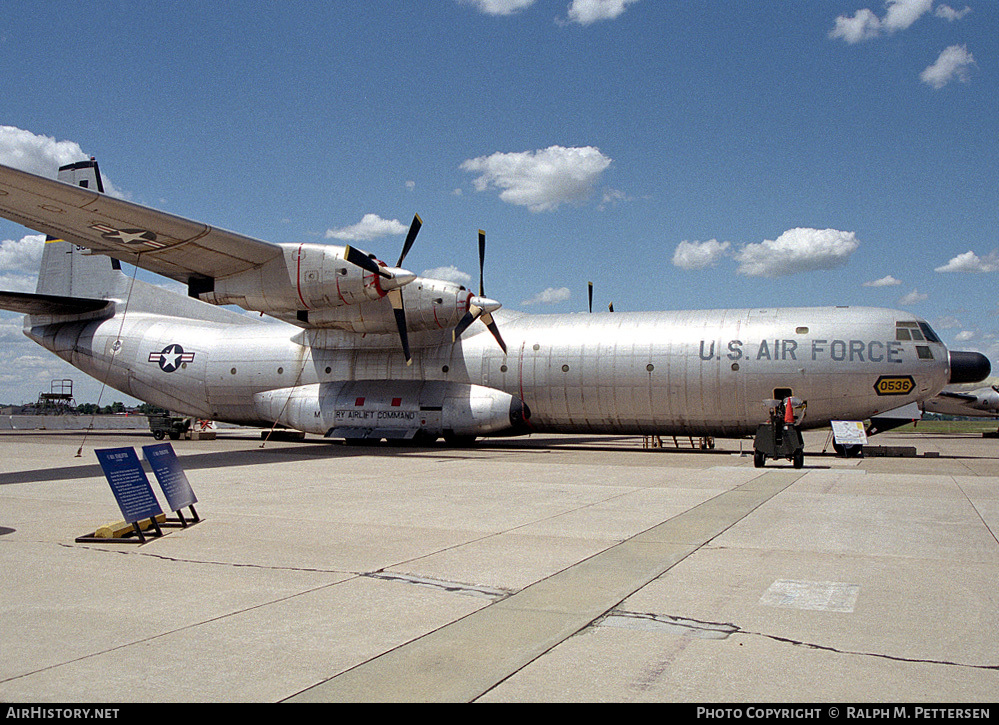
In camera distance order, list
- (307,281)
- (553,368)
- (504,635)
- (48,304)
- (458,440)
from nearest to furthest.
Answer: (504,635) < (307,281) < (553,368) < (458,440) < (48,304)

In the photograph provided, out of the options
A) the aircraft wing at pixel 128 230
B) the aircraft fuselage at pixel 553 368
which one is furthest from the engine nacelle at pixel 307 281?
the aircraft fuselage at pixel 553 368

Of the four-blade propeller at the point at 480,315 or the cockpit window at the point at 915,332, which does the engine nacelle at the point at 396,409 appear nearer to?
the four-blade propeller at the point at 480,315

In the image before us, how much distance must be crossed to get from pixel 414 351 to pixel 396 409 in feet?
6.92

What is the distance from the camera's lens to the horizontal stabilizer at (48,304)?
26.4m

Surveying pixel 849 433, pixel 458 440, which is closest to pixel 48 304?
pixel 458 440

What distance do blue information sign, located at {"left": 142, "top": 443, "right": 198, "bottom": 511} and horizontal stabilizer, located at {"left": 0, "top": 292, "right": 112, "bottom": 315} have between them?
22.5m

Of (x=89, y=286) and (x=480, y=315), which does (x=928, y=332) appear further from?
(x=89, y=286)

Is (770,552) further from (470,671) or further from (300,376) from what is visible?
(300,376)

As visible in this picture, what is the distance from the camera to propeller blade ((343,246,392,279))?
20219 millimetres

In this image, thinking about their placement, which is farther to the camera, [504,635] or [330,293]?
[330,293]

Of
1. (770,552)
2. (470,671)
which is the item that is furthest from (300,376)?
(470,671)

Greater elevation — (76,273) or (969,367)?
(76,273)

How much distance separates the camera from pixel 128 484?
7.34 metres

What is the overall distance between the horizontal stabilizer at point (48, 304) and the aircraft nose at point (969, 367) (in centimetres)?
2925
